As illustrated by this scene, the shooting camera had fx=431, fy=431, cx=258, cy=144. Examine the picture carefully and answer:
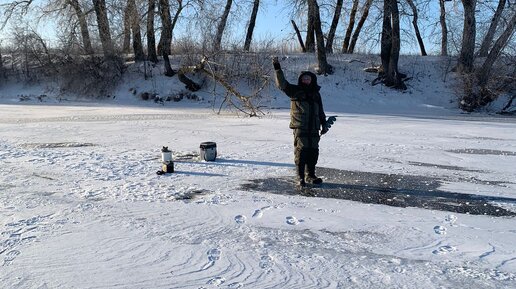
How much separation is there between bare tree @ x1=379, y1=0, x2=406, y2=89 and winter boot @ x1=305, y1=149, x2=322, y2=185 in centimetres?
1825

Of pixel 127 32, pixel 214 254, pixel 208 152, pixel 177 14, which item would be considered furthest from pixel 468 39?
pixel 214 254

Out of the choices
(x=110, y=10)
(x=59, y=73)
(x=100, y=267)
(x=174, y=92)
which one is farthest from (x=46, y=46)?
(x=100, y=267)

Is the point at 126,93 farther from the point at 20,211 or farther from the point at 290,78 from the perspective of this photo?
the point at 20,211

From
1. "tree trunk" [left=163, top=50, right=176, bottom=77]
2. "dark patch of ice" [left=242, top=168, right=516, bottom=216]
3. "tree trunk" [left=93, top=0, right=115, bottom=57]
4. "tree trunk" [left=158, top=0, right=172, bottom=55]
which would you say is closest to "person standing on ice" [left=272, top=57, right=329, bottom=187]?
"dark patch of ice" [left=242, top=168, right=516, bottom=216]

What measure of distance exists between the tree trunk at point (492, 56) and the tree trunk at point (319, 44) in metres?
8.23

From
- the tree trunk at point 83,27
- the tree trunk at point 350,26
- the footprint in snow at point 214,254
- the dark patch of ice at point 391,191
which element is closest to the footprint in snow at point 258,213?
the dark patch of ice at point 391,191

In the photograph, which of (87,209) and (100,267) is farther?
(87,209)

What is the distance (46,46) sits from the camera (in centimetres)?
2839

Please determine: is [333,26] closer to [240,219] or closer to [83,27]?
[83,27]

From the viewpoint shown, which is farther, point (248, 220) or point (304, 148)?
point (304, 148)

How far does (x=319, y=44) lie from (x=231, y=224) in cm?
2138

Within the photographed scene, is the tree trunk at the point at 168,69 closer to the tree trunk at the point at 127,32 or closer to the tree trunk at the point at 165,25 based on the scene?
the tree trunk at the point at 165,25

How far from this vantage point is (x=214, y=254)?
13.5 ft

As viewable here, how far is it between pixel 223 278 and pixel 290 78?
901 inches
